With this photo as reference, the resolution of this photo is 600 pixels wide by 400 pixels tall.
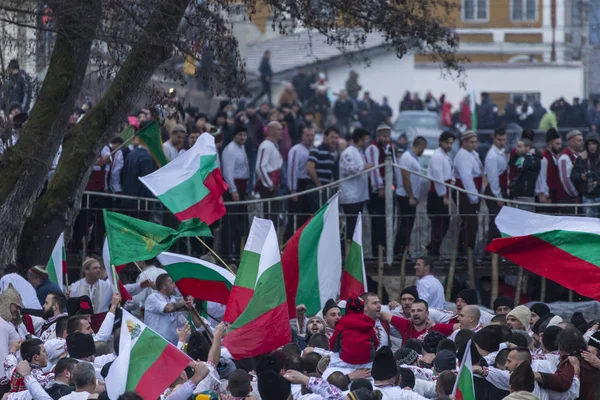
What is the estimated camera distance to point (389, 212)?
1934 centimetres

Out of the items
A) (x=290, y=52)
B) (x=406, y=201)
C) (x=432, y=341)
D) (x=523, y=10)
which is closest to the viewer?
(x=432, y=341)

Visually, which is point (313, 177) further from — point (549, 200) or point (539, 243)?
point (539, 243)

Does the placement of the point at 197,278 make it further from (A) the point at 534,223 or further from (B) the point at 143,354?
(A) the point at 534,223

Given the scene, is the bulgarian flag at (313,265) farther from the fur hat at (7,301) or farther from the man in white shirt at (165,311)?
the fur hat at (7,301)

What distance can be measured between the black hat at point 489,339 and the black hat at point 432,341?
0.78m

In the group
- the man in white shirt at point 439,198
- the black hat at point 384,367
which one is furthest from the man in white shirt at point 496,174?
the black hat at point 384,367

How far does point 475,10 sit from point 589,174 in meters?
42.6

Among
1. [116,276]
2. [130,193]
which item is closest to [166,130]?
[130,193]

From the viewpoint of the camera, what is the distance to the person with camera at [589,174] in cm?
1920

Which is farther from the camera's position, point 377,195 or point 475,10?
point 475,10

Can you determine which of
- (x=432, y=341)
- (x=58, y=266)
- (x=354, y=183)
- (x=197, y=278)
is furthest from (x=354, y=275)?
(x=354, y=183)

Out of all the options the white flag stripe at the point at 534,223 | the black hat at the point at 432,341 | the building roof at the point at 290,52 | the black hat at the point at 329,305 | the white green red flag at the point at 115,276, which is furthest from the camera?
the building roof at the point at 290,52

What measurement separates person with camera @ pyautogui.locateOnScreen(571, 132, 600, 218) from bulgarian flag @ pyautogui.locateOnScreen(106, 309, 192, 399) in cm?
910

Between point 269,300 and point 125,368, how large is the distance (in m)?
1.85
